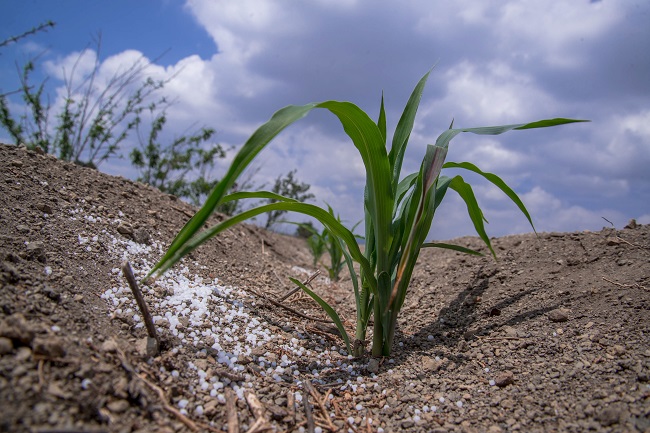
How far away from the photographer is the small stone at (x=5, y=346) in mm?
779

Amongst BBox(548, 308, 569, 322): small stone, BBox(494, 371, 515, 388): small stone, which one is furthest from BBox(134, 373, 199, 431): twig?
BBox(548, 308, 569, 322): small stone

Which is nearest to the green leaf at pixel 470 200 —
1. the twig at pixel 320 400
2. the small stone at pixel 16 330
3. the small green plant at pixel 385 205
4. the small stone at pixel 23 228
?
the small green plant at pixel 385 205

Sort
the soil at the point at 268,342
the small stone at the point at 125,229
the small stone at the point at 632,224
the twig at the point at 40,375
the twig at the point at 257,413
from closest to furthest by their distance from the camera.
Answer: the twig at the point at 40,375 → the soil at the point at 268,342 → the twig at the point at 257,413 → the small stone at the point at 125,229 → the small stone at the point at 632,224

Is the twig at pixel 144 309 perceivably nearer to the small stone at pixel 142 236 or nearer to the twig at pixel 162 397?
the twig at pixel 162 397

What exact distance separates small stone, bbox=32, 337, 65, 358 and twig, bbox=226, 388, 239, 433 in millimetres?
384

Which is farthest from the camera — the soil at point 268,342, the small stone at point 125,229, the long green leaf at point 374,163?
the small stone at point 125,229

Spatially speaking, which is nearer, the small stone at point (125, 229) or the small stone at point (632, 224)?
the small stone at point (125, 229)

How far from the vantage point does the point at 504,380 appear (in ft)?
3.76

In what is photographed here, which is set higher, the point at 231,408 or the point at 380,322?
the point at 380,322

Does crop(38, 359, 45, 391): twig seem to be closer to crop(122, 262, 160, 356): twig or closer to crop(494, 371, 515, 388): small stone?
crop(122, 262, 160, 356): twig

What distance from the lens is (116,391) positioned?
2.73 ft

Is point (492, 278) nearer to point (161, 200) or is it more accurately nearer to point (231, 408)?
point (231, 408)

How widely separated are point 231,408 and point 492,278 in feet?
4.61

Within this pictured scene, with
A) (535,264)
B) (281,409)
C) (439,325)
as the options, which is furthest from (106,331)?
(535,264)
